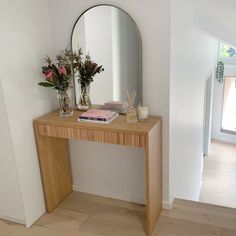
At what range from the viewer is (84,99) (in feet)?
7.64

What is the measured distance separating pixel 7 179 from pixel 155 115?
4.04 feet

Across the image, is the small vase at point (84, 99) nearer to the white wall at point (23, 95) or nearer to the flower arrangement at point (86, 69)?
the flower arrangement at point (86, 69)

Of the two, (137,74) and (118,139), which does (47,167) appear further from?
(137,74)

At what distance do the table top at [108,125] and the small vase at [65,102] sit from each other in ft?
0.15

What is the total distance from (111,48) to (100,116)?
553 mm

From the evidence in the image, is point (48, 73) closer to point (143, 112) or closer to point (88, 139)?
point (88, 139)

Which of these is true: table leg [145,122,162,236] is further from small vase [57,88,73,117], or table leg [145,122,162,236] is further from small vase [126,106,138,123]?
small vase [57,88,73,117]

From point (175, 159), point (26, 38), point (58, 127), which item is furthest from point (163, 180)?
point (26, 38)

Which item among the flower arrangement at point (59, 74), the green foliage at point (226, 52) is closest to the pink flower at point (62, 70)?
the flower arrangement at point (59, 74)

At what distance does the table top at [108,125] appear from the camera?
1.96 m

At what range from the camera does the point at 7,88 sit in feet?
6.43

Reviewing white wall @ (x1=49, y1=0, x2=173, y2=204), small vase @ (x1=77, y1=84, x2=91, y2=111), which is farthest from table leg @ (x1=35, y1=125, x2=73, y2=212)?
small vase @ (x1=77, y1=84, x2=91, y2=111)

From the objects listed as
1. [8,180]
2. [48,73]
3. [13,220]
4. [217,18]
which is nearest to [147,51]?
[48,73]

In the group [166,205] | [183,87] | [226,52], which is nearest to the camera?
[166,205]
